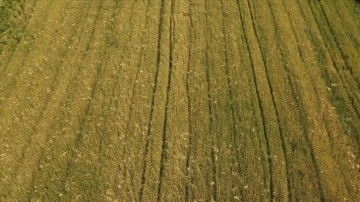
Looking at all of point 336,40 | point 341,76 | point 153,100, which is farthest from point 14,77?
point 336,40

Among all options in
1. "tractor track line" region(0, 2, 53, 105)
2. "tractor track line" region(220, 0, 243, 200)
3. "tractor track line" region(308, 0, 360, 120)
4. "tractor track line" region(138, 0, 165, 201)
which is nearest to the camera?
"tractor track line" region(138, 0, 165, 201)

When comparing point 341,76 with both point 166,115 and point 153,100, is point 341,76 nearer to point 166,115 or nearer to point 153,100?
point 166,115

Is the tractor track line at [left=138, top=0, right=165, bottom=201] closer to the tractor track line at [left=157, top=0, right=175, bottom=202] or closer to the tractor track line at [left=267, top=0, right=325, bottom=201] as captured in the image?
the tractor track line at [left=157, top=0, right=175, bottom=202]

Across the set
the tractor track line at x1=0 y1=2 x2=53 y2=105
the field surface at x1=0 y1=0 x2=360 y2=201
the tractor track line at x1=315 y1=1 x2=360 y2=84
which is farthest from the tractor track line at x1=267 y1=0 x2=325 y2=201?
the tractor track line at x1=0 y1=2 x2=53 y2=105

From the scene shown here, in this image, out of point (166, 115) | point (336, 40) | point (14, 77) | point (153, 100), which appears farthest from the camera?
point (336, 40)

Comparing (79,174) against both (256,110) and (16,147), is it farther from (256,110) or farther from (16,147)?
(256,110)

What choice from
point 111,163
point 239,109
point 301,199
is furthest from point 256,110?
point 111,163

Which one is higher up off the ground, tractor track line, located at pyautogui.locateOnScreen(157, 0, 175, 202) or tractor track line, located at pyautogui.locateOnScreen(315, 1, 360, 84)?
tractor track line, located at pyautogui.locateOnScreen(315, 1, 360, 84)

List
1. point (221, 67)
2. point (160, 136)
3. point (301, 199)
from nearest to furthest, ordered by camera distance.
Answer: point (301, 199) < point (160, 136) < point (221, 67)
